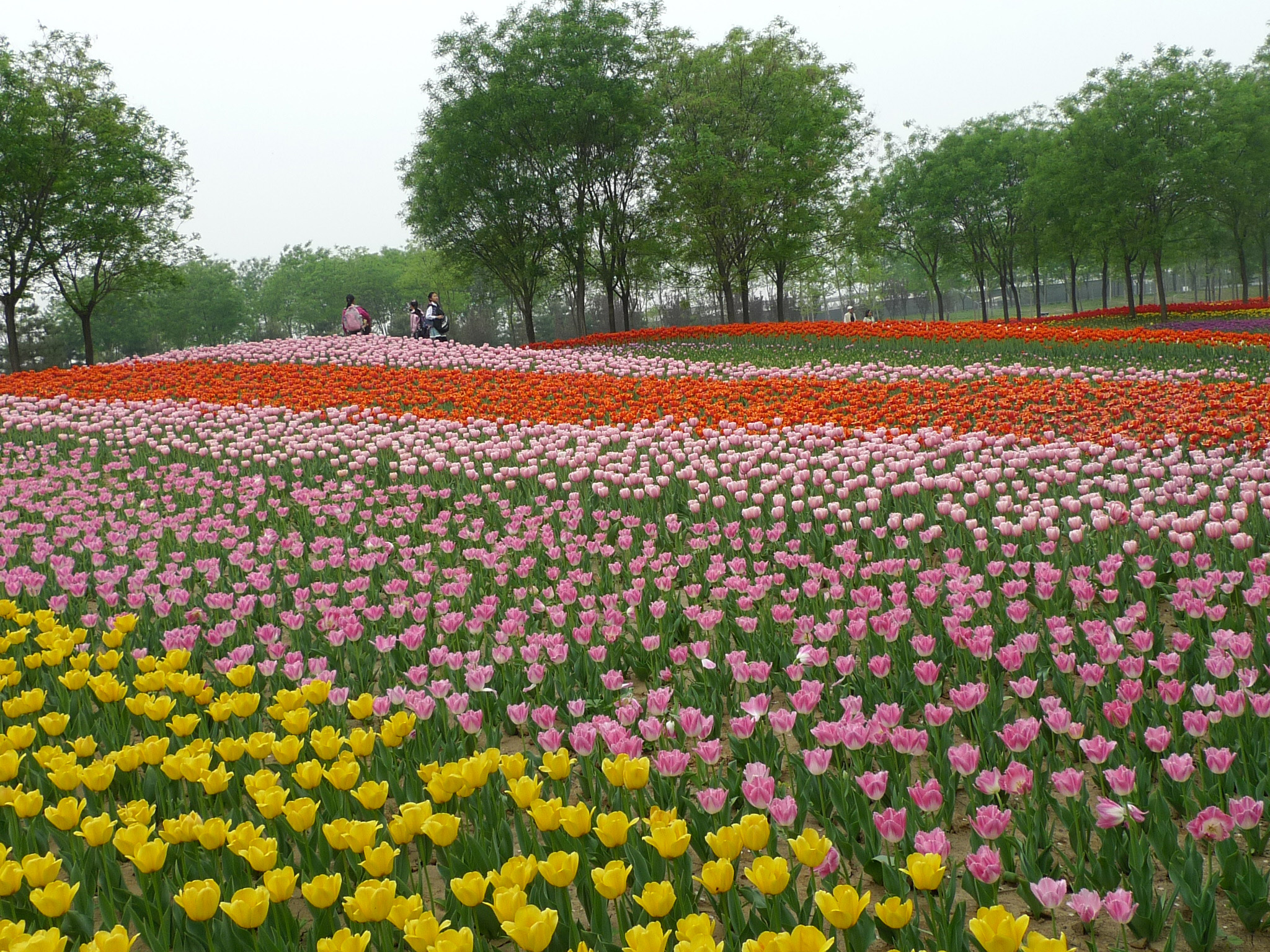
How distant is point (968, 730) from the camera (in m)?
3.69

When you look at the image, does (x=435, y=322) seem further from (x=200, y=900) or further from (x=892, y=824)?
(x=892, y=824)

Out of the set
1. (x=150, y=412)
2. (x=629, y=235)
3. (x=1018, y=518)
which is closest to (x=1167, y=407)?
(x=1018, y=518)

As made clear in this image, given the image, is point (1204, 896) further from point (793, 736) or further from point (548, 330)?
point (548, 330)

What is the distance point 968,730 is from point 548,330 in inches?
2585

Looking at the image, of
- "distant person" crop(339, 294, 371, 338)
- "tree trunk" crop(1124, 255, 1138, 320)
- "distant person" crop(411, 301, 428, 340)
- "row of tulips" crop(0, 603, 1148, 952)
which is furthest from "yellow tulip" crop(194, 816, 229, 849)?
"tree trunk" crop(1124, 255, 1138, 320)

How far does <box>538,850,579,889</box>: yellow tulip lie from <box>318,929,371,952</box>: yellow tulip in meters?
0.41

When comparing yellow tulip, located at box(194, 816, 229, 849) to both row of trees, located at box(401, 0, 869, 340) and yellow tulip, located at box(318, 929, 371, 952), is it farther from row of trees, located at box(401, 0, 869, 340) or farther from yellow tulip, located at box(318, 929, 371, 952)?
row of trees, located at box(401, 0, 869, 340)

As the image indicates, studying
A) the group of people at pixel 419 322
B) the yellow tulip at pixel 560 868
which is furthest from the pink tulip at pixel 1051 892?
the group of people at pixel 419 322

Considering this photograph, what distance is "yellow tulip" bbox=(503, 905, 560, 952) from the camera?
6.17 feet

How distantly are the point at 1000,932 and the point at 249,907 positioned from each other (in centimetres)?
160

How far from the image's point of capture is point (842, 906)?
6.40 feet

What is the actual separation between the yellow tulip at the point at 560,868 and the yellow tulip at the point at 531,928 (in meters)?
0.20

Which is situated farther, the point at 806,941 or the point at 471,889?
the point at 471,889

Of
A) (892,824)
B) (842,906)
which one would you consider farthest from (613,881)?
(892,824)
